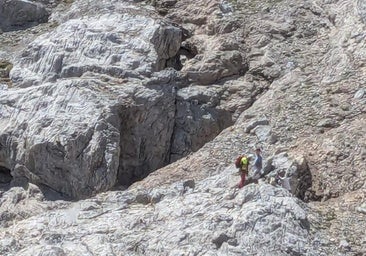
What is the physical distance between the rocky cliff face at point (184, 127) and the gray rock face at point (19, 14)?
1.36 metres

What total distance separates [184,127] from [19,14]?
14748 millimetres

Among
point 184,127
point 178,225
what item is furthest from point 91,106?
point 178,225

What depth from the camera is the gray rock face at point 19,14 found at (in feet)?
128

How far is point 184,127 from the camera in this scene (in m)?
29.5

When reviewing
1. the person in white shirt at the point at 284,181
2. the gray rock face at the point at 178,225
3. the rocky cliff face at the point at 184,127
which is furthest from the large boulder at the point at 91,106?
the person in white shirt at the point at 284,181

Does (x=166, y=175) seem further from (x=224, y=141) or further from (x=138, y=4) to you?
(x=138, y=4)

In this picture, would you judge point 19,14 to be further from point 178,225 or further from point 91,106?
point 178,225

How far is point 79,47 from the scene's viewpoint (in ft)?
104

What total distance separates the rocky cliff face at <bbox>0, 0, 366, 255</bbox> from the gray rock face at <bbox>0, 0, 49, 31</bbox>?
4.45 feet

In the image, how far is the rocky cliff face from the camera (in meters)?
21.4

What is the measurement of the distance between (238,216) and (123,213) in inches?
159

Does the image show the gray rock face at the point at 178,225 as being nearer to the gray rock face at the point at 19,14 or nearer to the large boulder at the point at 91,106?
the large boulder at the point at 91,106

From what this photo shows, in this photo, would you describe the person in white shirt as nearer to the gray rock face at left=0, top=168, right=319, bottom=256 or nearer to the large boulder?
the gray rock face at left=0, top=168, right=319, bottom=256

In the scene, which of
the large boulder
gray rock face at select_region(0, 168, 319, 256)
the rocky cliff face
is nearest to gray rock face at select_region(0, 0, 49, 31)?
the rocky cliff face
